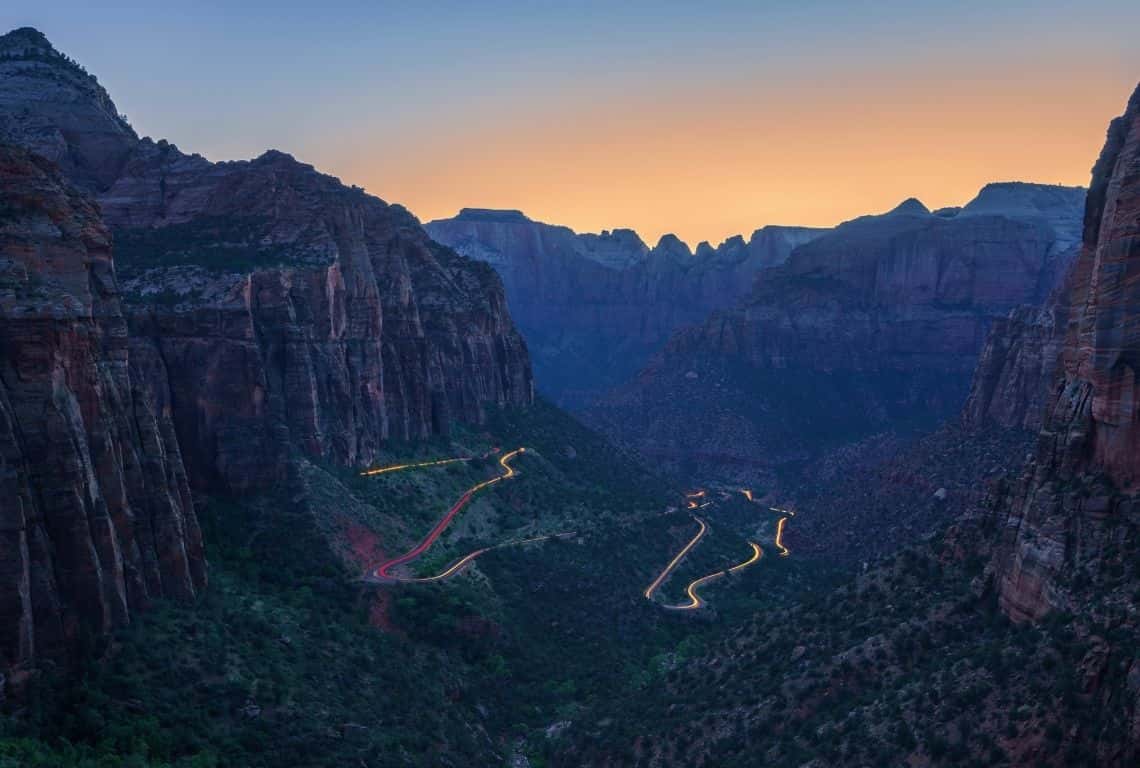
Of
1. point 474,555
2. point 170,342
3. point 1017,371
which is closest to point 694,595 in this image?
point 474,555

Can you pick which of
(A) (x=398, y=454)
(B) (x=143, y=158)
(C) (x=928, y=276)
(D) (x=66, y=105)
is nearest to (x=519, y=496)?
(A) (x=398, y=454)

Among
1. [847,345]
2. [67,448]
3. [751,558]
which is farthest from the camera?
[847,345]

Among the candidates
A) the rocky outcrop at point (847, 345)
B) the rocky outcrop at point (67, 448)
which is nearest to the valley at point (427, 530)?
the rocky outcrop at point (67, 448)

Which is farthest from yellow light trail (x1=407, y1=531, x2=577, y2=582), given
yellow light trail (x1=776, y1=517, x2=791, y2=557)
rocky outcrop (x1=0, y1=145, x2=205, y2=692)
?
yellow light trail (x1=776, y1=517, x2=791, y2=557)

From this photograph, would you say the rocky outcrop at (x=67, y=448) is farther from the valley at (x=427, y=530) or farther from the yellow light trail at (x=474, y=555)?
the yellow light trail at (x=474, y=555)

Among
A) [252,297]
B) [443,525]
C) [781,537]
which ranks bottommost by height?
[781,537]

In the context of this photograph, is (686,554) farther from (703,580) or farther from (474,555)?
(474,555)
